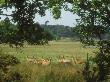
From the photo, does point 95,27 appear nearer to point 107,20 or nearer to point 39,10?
point 107,20

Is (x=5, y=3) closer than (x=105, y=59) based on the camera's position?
Yes

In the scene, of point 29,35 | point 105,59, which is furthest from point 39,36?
point 105,59

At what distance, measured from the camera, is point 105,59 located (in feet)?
54.5

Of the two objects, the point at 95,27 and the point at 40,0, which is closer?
the point at 40,0

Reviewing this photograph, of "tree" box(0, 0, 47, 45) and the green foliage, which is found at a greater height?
"tree" box(0, 0, 47, 45)

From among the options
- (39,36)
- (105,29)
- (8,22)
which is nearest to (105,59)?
(105,29)

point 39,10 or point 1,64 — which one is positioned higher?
point 39,10

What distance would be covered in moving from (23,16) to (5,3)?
2.49 feet

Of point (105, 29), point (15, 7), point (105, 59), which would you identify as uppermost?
point (15, 7)

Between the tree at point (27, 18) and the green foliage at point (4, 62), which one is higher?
the tree at point (27, 18)

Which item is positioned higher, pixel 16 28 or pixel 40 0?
pixel 40 0

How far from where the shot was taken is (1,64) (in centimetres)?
1609

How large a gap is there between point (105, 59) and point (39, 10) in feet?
13.1

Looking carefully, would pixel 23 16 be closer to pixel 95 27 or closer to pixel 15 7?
pixel 15 7
